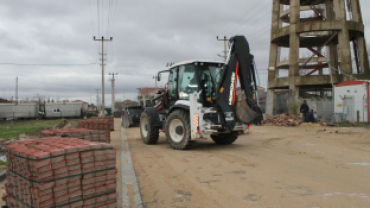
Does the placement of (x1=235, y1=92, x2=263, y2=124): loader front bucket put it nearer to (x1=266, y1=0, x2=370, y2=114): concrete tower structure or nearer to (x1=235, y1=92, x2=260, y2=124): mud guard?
(x1=235, y1=92, x2=260, y2=124): mud guard

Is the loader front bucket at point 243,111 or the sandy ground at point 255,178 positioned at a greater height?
the loader front bucket at point 243,111

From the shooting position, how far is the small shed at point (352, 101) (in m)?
19.3

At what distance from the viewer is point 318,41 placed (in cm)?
2970

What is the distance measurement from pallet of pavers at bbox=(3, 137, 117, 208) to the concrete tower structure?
22.1 meters

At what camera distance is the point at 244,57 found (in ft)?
30.8

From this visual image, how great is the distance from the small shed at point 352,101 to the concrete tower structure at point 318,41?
355 cm

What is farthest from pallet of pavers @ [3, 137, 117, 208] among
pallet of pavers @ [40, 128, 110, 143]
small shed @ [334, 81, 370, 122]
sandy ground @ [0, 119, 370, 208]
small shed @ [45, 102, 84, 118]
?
small shed @ [45, 102, 84, 118]

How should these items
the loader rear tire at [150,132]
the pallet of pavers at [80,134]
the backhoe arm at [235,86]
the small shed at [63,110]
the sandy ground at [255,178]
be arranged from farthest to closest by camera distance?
the small shed at [63,110], the loader rear tire at [150,132], the backhoe arm at [235,86], the pallet of pavers at [80,134], the sandy ground at [255,178]

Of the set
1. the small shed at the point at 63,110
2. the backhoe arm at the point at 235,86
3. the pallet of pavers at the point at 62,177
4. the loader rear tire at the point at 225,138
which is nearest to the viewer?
the pallet of pavers at the point at 62,177

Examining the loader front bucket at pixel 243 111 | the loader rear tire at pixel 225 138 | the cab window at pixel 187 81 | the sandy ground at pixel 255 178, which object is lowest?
the sandy ground at pixel 255 178

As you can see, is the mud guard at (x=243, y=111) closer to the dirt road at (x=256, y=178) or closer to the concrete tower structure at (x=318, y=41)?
the dirt road at (x=256, y=178)

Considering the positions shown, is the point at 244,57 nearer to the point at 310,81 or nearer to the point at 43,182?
the point at 43,182

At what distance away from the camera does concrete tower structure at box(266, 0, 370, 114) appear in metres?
24.8

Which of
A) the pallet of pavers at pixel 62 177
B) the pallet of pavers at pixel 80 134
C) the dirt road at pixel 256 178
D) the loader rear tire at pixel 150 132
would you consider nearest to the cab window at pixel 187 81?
the loader rear tire at pixel 150 132
